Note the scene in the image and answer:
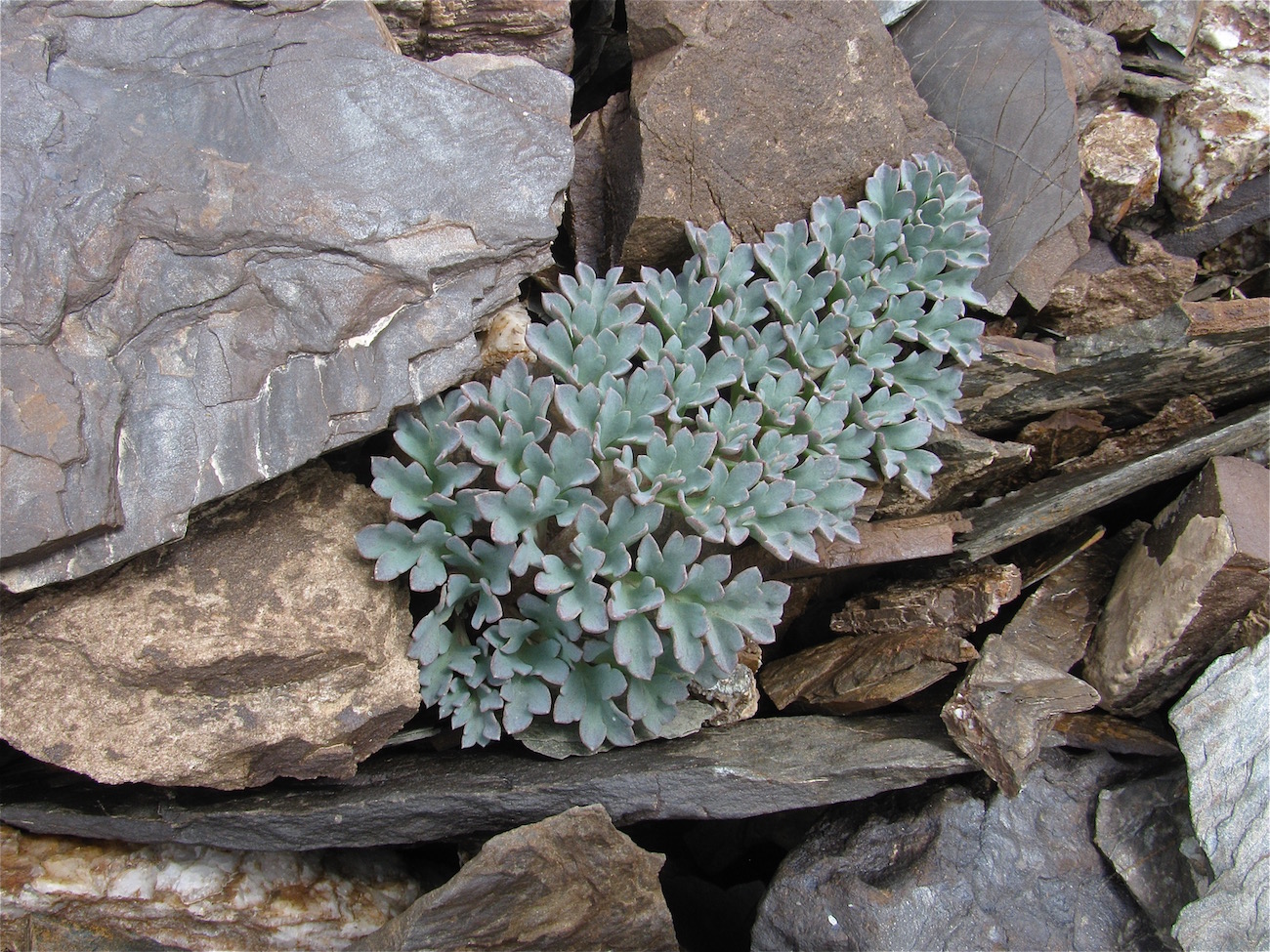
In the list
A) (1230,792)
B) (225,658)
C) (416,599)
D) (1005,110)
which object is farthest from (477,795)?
(1005,110)

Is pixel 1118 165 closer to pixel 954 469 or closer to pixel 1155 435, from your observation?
pixel 1155 435

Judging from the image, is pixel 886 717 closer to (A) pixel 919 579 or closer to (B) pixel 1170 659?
(A) pixel 919 579

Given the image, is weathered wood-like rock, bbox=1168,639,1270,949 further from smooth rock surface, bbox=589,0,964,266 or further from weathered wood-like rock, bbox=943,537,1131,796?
smooth rock surface, bbox=589,0,964,266

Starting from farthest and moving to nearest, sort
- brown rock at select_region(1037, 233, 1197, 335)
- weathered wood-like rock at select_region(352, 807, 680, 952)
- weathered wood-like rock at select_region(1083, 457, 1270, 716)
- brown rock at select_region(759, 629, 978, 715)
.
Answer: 1. brown rock at select_region(1037, 233, 1197, 335)
2. brown rock at select_region(759, 629, 978, 715)
3. weathered wood-like rock at select_region(1083, 457, 1270, 716)
4. weathered wood-like rock at select_region(352, 807, 680, 952)

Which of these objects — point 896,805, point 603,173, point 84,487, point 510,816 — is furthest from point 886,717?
point 84,487

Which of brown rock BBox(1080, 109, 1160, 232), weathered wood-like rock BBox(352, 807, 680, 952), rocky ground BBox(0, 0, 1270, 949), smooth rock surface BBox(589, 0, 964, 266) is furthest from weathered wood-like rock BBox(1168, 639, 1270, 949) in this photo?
smooth rock surface BBox(589, 0, 964, 266)

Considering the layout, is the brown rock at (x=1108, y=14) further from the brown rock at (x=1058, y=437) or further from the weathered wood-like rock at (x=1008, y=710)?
the weathered wood-like rock at (x=1008, y=710)
